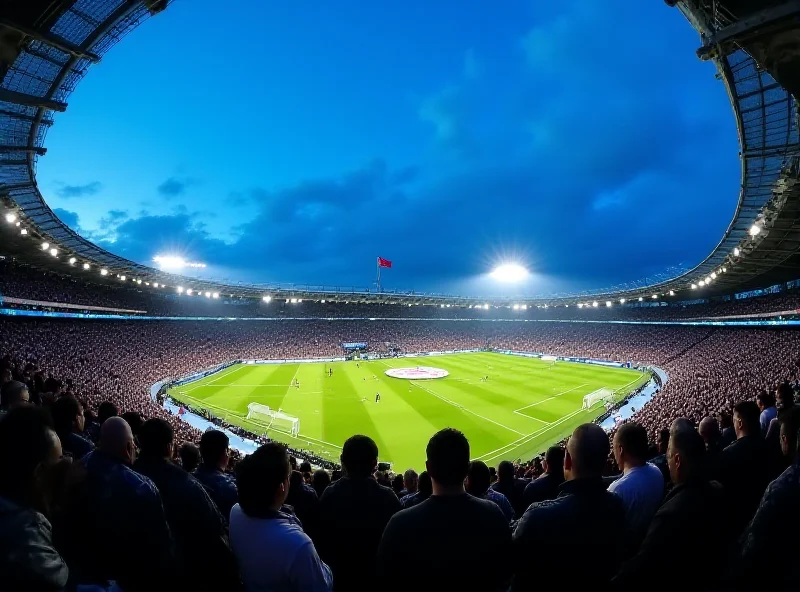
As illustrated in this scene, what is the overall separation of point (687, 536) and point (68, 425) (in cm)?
757

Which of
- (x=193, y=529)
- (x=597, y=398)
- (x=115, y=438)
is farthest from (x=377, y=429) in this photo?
(x=115, y=438)

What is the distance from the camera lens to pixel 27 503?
258cm

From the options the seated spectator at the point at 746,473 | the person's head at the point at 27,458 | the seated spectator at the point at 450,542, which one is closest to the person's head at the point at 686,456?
the seated spectator at the point at 450,542

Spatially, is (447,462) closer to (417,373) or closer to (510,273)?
(417,373)

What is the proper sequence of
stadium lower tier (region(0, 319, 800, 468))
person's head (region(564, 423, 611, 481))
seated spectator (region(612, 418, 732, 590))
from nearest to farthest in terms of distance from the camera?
person's head (region(564, 423, 611, 481)) < seated spectator (region(612, 418, 732, 590)) < stadium lower tier (region(0, 319, 800, 468))

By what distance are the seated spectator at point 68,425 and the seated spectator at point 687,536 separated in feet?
22.5

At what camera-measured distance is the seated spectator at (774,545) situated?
130 inches

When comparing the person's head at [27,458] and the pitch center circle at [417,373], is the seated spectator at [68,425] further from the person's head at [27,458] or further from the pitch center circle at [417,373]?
the pitch center circle at [417,373]

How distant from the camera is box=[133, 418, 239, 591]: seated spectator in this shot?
360cm

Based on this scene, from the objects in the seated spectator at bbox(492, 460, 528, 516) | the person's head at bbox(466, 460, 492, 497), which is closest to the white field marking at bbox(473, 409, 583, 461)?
the seated spectator at bbox(492, 460, 528, 516)

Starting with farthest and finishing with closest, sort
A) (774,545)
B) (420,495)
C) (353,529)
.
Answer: (420,495)
(353,529)
(774,545)

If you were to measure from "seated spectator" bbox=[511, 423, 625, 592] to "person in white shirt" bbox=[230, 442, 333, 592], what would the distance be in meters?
1.43

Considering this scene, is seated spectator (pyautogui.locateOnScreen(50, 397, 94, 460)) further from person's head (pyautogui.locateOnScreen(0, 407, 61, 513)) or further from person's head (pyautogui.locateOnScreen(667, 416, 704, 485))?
person's head (pyautogui.locateOnScreen(667, 416, 704, 485))

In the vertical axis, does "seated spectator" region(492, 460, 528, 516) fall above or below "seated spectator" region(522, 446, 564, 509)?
below
